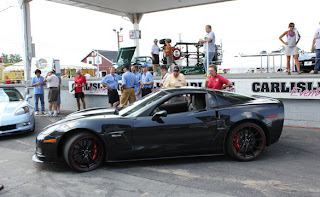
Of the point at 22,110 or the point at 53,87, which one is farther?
the point at 53,87

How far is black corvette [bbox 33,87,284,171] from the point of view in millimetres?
4293

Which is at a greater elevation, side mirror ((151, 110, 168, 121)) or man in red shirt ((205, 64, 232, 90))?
man in red shirt ((205, 64, 232, 90))

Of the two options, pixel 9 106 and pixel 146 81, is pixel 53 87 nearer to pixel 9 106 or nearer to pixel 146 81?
pixel 9 106

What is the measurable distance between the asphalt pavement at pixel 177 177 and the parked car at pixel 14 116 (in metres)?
1.68

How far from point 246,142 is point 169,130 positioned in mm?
1336

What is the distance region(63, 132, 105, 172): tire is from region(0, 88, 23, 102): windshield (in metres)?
4.64

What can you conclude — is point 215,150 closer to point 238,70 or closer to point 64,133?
point 64,133

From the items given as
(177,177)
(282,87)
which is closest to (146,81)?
(282,87)

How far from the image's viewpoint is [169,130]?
4418 mm

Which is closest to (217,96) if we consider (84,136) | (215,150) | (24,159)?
(215,150)

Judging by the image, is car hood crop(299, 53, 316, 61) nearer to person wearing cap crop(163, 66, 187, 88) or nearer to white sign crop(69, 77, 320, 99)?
white sign crop(69, 77, 320, 99)

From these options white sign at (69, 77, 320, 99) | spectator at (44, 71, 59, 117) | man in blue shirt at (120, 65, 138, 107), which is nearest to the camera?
white sign at (69, 77, 320, 99)

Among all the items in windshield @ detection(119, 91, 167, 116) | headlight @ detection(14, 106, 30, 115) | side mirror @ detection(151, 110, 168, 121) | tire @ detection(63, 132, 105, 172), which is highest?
windshield @ detection(119, 91, 167, 116)

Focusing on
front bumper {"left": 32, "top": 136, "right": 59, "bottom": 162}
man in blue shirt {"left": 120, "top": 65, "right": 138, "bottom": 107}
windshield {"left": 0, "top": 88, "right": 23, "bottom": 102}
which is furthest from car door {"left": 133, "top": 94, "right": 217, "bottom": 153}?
windshield {"left": 0, "top": 88, "right": 23, "bottom": 102}
